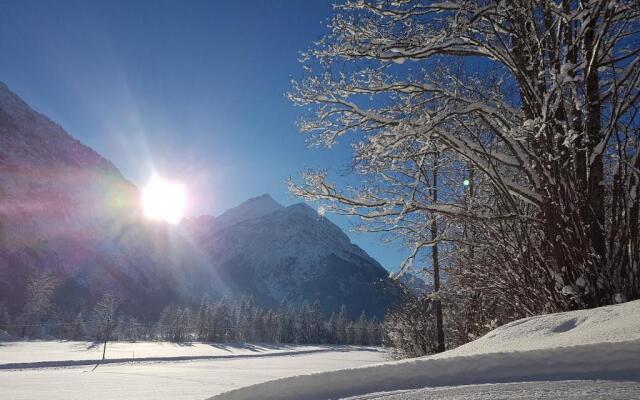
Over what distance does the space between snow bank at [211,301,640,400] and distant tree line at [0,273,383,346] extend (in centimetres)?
6150

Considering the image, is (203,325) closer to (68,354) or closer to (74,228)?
(68,354)

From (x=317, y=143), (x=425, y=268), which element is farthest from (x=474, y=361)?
(x=425, y=268)

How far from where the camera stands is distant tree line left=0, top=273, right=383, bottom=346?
65.0m

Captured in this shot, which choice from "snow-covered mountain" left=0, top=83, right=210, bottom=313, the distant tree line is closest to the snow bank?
the distant tree line

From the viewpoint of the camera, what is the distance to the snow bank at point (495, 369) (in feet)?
4.54

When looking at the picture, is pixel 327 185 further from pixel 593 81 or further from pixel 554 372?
pixel 554 372

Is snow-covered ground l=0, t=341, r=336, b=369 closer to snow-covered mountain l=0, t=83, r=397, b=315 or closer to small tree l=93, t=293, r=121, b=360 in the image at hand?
small tree l=93, t=293, r=121, b=360

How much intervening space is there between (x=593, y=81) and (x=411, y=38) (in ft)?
5.30

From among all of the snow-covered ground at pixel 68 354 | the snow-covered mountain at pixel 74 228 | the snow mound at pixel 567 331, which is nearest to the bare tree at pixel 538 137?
the snow mound at pixel 567 331

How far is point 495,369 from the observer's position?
4.71 ft

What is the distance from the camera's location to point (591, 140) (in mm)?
3078

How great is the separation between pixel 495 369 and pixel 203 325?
79562mm

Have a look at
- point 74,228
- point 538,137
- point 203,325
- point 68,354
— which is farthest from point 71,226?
point 538,137

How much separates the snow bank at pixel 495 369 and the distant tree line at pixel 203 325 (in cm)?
6150
